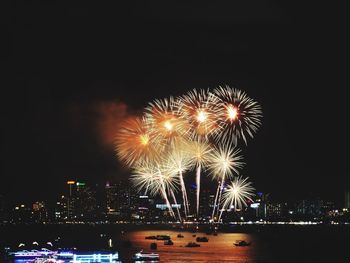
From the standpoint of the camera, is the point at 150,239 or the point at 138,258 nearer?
the point at 138,258

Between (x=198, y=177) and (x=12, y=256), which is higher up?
(x=198, y=177)

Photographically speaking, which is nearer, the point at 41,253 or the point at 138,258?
the point at 41,253

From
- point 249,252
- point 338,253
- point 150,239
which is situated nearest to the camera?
point 249,252

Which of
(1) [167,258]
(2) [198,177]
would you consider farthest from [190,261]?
(2) [198,177]

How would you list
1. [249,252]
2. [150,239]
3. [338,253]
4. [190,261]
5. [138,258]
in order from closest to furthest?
1. [138,258]
2. [190,261]
3. [249,252]
4. [338,253]
5. [150,239]

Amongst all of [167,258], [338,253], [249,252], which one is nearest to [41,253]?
[167,258]

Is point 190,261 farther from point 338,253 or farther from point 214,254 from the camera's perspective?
point 338,253

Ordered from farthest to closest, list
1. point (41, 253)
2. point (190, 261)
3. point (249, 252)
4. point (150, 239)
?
point (150, 239), point (249, 252), point (190, 261), point (41, 253)

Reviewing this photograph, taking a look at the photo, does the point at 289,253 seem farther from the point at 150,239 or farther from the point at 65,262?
the point at 65,262

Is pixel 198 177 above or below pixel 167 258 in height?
above
